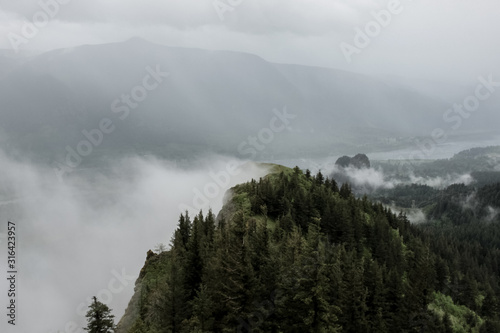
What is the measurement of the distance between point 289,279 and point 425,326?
24.9 m

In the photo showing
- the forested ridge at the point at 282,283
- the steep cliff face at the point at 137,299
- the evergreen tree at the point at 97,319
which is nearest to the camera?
the forested ridge at the point at 282,283

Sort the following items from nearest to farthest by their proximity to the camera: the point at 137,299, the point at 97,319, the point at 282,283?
the point at 282,283 → the point at 97,319 → the point at 137,299

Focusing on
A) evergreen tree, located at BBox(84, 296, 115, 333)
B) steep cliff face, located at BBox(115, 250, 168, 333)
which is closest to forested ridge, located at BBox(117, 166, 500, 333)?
steep cliff face, located at BBox(115, 250, 168, 333)

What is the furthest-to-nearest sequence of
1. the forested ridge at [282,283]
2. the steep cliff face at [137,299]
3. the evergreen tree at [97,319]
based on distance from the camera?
the steep cliff face at [137,299], the evergreen tree at [97,319], the forested ridge at [282,283]

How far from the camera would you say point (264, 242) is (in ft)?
121

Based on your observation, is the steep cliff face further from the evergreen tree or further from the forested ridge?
the evergreen tree

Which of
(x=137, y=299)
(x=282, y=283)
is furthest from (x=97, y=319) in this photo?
(x=282, y=283)

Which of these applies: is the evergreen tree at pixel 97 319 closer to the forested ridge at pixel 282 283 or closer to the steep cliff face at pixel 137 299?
the steep cliff face at pixel 137 299

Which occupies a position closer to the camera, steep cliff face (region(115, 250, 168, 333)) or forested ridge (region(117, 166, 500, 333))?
forested ridge (region(117, 166, 500, 333))

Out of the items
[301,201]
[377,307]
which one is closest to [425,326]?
[377,307]

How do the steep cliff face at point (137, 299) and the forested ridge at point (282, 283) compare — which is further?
the steep cliff face at point (137, 299)

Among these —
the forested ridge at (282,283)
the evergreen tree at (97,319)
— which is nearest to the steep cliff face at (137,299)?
the forested ridge at (282,283)

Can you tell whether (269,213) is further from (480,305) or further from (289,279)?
(480,305)

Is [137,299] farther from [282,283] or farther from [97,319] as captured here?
[282,283]
